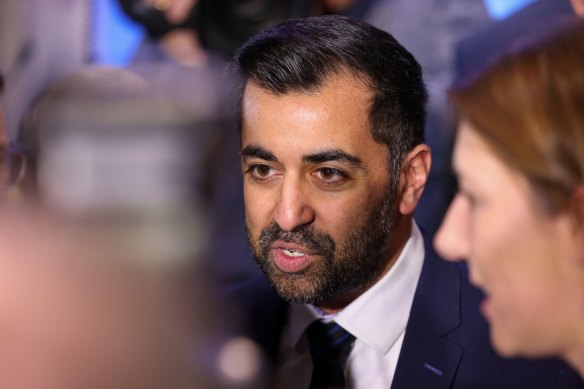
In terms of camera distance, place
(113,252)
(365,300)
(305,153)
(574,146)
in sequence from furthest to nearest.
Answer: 1. (365,300)
2. (305,153)
3. (113,252)
4. (574,146)

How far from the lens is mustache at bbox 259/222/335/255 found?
5.58 ft

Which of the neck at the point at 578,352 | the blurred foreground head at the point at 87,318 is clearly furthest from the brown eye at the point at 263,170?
the neck at the point at 578,352

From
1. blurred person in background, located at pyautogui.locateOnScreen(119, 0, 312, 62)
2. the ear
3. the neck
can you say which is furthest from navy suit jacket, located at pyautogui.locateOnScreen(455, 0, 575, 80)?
the neck

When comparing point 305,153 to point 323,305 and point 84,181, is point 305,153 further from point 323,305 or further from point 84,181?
point 84,181

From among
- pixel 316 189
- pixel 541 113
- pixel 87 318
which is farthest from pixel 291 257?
pixel 541 113

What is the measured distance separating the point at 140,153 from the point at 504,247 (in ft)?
5.17

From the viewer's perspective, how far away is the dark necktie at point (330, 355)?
1821mm

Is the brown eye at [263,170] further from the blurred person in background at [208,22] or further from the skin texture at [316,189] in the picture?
the blurred person in background at [208,22]

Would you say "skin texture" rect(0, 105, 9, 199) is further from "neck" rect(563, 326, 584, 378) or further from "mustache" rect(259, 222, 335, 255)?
"neck" rect(563, 326, 584, 378)

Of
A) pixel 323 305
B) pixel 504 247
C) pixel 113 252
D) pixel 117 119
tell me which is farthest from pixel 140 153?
pixel 504 247

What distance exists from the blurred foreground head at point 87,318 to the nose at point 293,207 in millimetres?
393

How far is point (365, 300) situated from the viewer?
1826mm

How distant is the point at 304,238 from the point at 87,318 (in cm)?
68

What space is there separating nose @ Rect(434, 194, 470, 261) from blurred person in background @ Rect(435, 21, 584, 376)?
3 centimetres
